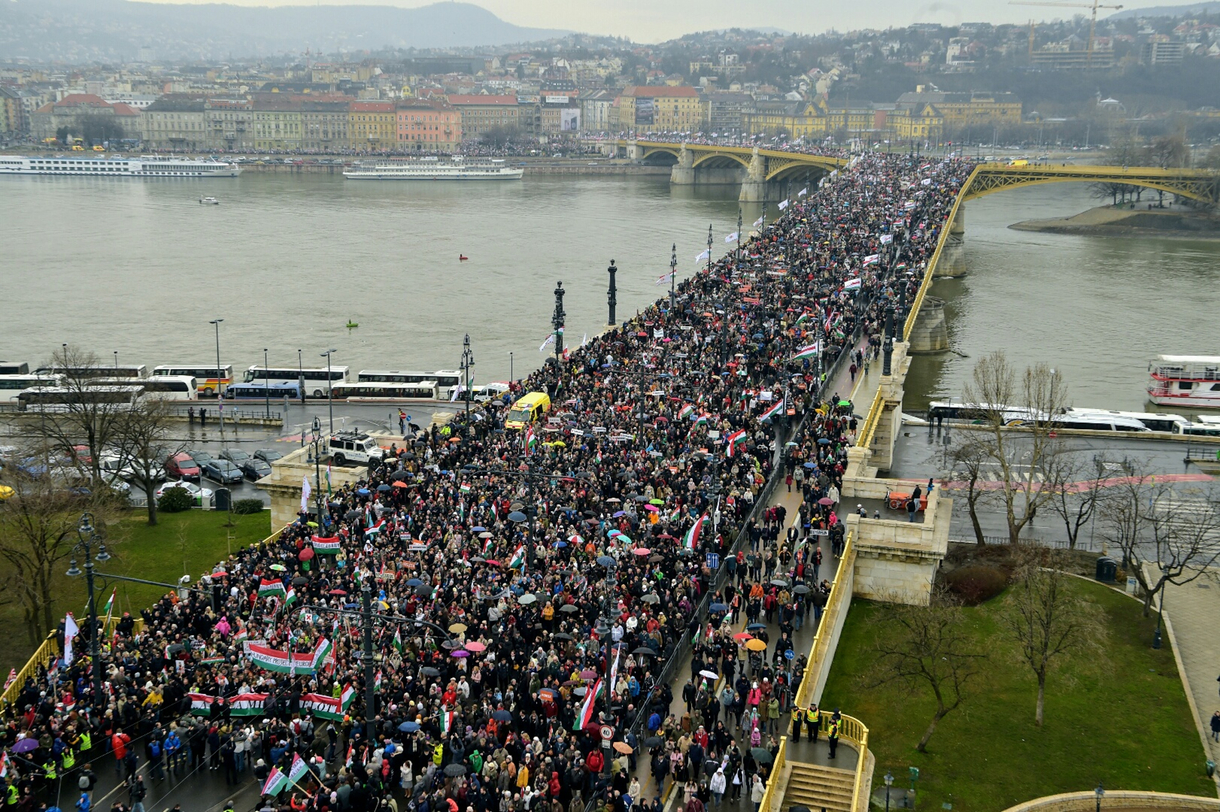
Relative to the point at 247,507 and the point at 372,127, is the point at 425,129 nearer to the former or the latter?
the point at 372,127

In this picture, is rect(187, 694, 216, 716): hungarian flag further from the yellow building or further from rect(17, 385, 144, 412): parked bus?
the yellow building

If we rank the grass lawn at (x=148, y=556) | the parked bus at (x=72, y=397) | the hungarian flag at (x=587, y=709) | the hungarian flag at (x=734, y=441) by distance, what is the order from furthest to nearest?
the parked bus at (x=72, y=397), the hungarian flag at (x=734, y=441), the grass lawn at (x=148, y=556), the hungarian flag at (x=587, y=709)

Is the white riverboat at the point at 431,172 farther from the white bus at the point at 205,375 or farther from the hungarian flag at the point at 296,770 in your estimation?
the hungarian flag at the point at 296,770

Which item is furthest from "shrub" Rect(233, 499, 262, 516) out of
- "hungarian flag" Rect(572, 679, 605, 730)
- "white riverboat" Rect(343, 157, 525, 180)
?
"white riverboat" Rect(343, 157, 525, 180)

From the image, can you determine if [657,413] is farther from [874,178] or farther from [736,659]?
[874,178]

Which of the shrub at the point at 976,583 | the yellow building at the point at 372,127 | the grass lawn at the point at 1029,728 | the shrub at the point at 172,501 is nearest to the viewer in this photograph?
the grass lawn at the point at 1029,728

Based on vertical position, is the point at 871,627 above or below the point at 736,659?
below

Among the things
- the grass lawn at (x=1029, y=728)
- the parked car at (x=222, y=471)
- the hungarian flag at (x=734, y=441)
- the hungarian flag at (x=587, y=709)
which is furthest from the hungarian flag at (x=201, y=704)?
the parked car at (x=222, y=471)

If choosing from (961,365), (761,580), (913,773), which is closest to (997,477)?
(761,580)
